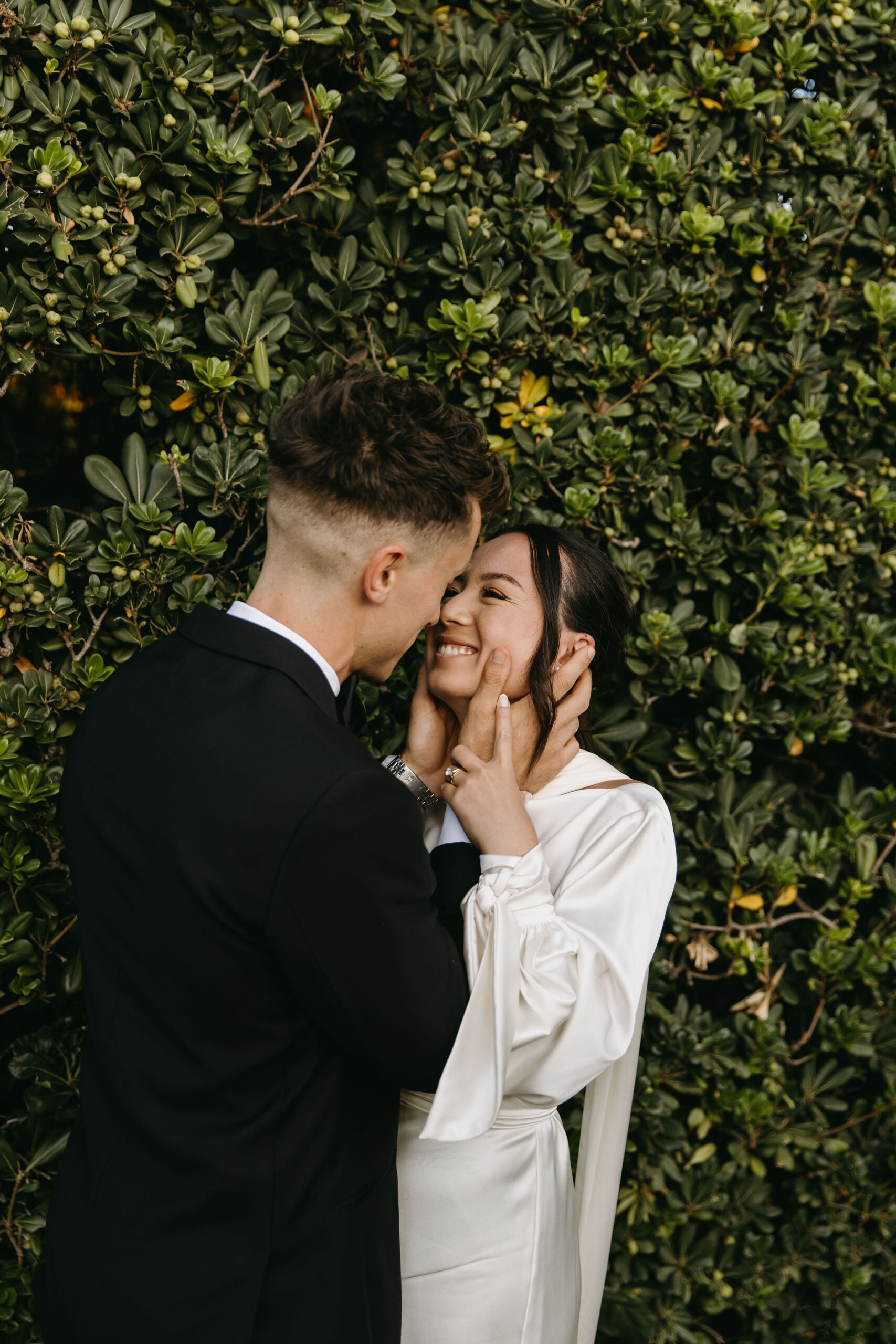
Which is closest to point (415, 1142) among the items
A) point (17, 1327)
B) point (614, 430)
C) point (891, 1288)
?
point (17, 1327)

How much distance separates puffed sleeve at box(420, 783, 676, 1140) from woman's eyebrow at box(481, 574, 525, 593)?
58 cm

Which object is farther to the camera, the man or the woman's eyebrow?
the woman's eyebrow

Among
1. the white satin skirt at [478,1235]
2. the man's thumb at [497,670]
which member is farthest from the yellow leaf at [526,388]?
the white satin skirt at [478,1235]

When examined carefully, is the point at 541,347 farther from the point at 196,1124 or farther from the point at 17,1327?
the point at 17,1327

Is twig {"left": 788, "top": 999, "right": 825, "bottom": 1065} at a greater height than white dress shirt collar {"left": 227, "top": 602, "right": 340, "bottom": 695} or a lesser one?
lesser

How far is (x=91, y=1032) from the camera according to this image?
1.64 metres

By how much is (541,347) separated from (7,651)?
1.64 m

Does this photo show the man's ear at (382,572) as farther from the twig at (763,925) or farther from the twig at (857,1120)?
the twig at (857,1120)

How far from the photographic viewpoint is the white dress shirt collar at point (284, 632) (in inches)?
62.3

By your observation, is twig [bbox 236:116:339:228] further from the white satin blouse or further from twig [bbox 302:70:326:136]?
the white satin blouse

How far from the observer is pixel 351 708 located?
231 cm

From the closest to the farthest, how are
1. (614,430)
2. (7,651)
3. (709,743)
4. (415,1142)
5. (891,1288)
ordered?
(415,1142)
(7,651)
(614,430)
(709,743)
(891,1288)

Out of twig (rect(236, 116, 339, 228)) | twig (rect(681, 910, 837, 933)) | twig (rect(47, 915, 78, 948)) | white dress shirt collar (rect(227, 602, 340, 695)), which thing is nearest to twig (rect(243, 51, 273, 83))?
twig (rect(236, 116, 339, 228))

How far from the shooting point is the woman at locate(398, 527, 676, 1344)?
1654 mm
